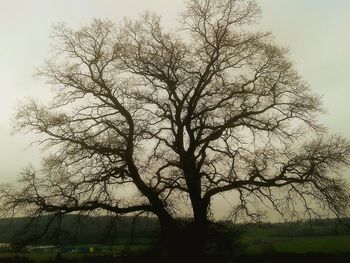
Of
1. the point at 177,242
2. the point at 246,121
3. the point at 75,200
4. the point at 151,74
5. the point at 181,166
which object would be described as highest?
the point at 151,74

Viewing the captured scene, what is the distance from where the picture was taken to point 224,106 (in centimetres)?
1720

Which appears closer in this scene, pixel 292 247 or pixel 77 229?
pixel 77 229

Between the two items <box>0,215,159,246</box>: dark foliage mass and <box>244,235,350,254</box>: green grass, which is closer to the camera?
<box>0,215,159,246</box>: dark foliage mass

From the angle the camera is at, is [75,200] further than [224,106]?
No

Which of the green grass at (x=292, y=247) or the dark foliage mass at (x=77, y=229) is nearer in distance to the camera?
the dark foliage mass at (x=77, y=229)

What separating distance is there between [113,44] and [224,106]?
5.27 metres

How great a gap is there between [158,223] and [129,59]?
680 centimetres

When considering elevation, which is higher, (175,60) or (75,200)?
(175,60)

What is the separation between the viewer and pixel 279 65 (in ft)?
55.9

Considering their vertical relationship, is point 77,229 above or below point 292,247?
below

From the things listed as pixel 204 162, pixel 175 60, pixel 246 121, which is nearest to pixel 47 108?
pixel 175 60

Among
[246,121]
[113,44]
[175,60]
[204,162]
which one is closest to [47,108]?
[113,44]

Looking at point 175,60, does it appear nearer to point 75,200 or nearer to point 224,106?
point 224,106

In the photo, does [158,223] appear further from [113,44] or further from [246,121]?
[113,44]
